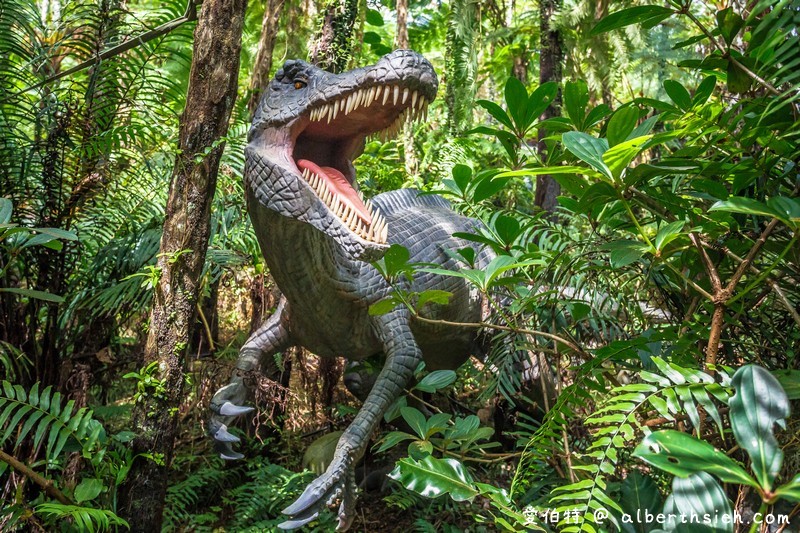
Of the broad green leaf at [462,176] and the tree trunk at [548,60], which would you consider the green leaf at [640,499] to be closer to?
the broad green leaf at [462,176]

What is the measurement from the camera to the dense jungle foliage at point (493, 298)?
1430 millimetres

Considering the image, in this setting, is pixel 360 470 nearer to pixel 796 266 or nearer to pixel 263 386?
pixel 263 386

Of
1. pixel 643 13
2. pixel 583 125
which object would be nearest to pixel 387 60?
pixel 583 125

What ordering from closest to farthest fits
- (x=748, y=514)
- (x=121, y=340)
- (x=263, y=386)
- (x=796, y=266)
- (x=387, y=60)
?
(x=796, y=266) → (x=748, y=514) → (x=387, y=60) → (x=263, y=386) → (x=121, y=340)

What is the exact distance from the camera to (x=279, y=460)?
387 centimetres

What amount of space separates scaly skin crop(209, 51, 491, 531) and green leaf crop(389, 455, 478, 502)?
92 cm

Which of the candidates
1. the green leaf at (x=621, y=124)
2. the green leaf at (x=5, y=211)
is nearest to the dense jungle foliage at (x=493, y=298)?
the green leaf at (x=621, y=124)

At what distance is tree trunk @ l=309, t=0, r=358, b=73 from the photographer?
12.7 feet

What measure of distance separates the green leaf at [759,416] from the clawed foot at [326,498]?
68.0 inches

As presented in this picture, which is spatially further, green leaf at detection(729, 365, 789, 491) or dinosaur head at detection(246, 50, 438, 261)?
dinosaur head at detection(246, 50, 438, 261)

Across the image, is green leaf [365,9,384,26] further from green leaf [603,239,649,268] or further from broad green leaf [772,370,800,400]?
broad green leaf [772,370,800,400]

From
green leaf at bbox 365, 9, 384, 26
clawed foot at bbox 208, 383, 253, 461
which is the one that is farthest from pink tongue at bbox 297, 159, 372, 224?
green leaf at bbox 365, 9, 384, 26

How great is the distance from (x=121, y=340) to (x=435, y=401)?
7.26ft

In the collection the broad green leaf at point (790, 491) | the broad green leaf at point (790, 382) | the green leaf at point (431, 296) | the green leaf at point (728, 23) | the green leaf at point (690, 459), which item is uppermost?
the green leaf at point (728, 23)
